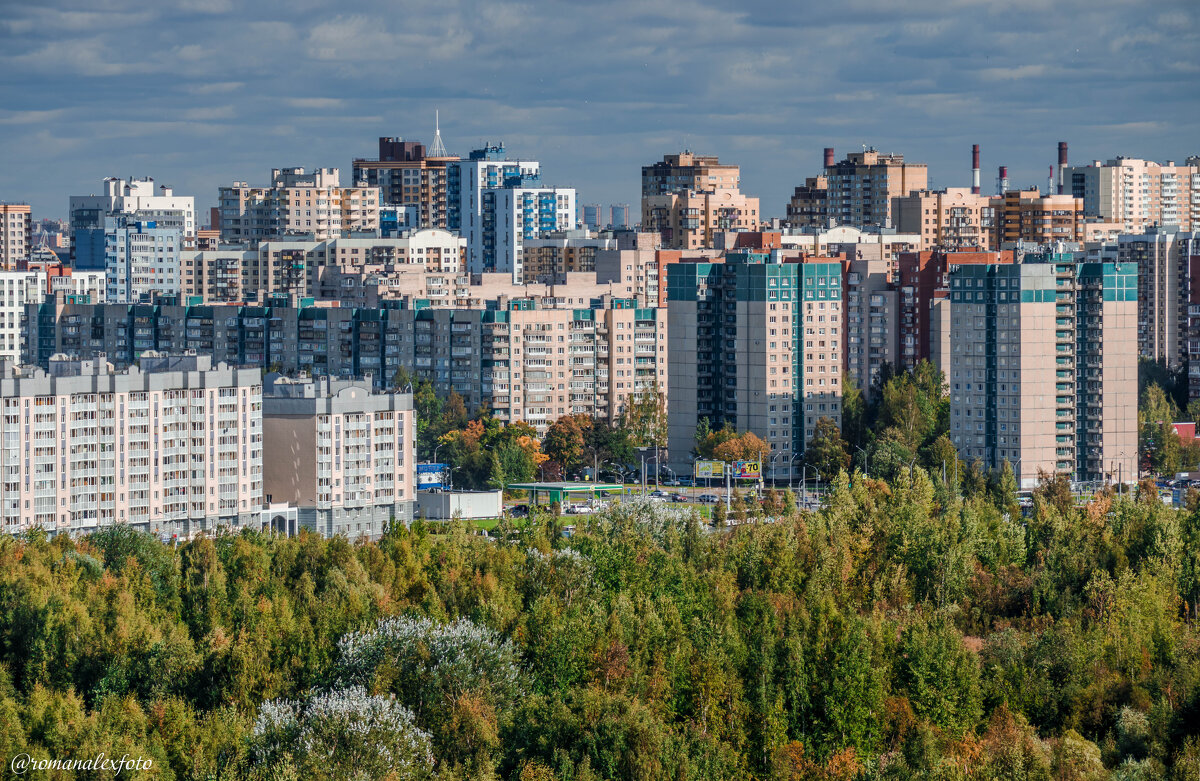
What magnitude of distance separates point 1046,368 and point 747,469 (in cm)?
733

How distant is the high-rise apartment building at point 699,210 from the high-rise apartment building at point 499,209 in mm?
4724

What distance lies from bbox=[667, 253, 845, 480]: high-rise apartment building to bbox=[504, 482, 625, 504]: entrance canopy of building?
2.48 m

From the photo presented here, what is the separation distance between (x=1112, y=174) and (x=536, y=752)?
237ft

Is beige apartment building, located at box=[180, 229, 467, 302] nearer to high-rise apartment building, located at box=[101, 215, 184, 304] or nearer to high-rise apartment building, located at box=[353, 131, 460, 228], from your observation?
high-rise apartment building, located at box=[101, 215, 184, 304]

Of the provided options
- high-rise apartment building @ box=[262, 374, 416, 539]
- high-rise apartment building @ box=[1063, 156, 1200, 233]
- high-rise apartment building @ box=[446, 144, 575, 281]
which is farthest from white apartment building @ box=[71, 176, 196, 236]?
high-rise apartment building @ box=[262, 374, 416, 539]

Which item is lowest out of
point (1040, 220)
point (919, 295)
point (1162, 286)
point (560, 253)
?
point (919, 295)

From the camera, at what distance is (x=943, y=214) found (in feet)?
284

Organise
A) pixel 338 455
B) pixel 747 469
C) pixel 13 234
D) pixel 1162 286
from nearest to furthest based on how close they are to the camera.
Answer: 1. pixel 338 455
2. pixel 747 469
3. pixel 1162 286
4. pixel 13 234

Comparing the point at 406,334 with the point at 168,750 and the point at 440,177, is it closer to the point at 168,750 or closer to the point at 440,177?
the point at 168,750

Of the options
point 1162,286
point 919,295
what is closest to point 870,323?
point 919,295

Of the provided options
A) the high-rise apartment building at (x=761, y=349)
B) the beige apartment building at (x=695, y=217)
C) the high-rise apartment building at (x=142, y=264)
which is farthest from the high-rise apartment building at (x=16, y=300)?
the beige apartment building at (x=695, y=217)

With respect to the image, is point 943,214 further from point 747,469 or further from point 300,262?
point 747,469

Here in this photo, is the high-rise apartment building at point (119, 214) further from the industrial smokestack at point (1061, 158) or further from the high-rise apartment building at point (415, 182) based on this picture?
the industrial smokestack at point (1061, 158)

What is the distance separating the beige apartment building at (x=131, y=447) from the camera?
41375 mm
